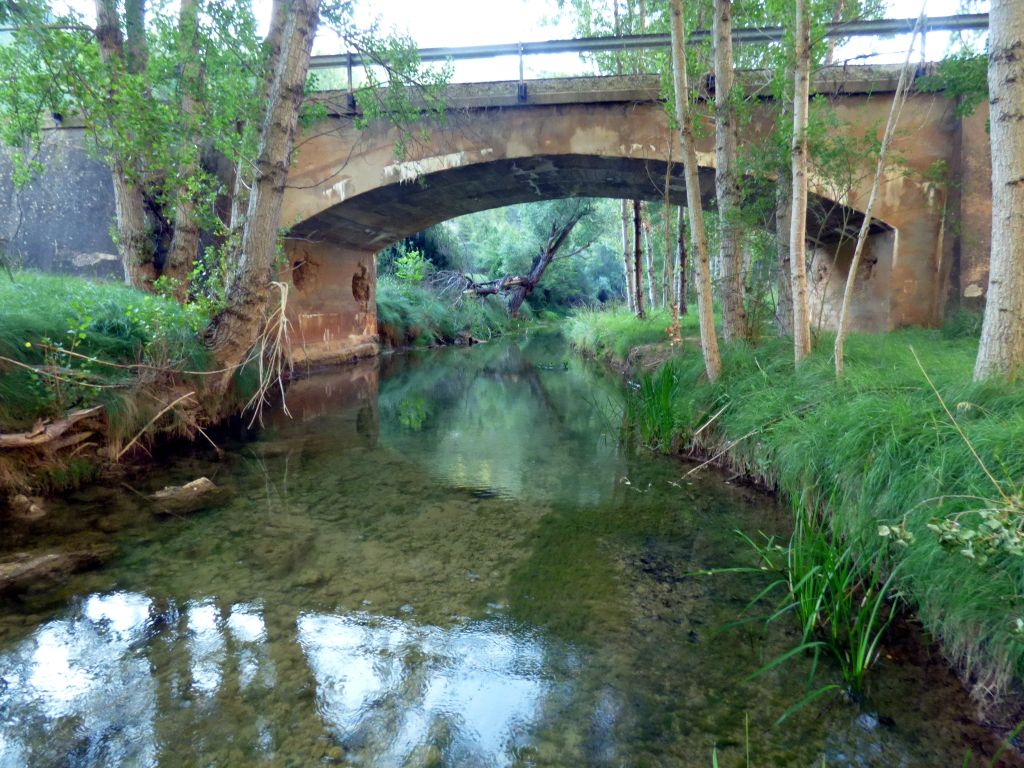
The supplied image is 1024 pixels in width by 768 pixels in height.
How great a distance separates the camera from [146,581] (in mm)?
2900

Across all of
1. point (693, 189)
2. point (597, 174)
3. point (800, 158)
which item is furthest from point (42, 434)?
point (597, 174)

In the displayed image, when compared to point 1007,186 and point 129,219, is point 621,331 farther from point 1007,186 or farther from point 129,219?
point 1007,186

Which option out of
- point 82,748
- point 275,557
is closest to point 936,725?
point 82,748

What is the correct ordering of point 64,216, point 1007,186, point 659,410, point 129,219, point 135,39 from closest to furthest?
point 1007,186 → point 659,410 → point 135,39 → point 129,219 → point 64,216

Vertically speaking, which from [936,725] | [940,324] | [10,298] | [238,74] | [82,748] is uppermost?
[238,74]

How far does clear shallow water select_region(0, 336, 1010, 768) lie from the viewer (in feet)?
6.19

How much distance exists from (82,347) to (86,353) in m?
0.05

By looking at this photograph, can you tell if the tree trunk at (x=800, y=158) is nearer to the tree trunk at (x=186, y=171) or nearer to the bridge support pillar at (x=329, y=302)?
the tree trunk at (x=186, y=171)

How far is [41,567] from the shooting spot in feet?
9.66

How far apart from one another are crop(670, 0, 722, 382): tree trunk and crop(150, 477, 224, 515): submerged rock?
13.2 feet

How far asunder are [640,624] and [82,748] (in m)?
2.02

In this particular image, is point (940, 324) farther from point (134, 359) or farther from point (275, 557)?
point (134, 359)

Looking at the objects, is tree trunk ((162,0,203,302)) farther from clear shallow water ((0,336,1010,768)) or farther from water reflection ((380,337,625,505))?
clear shallow water ((0,336,1010,768))

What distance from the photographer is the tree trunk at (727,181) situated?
16.9 ft
